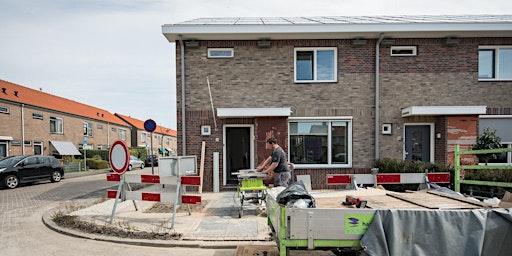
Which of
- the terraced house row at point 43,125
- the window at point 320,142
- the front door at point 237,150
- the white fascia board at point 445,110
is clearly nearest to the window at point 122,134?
the terraced house row at point 43,125

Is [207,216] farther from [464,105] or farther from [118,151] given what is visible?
[464,105]

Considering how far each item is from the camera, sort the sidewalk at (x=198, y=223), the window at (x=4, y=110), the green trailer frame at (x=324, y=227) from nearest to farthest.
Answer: the green trailer frame at (x=324, y=227)
the sidewalk at (x=198, y=223)
the window at (x=4, y=110)

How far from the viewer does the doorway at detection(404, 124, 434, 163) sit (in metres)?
10.2

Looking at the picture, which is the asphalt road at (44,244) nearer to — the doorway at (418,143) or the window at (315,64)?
the window at (315,64)

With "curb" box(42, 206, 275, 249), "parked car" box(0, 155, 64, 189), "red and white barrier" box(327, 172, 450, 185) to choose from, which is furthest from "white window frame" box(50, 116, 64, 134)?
"red and white barrier" box(327, 172, 450, 185)

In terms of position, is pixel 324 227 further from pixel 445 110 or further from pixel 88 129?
pixel 88 129

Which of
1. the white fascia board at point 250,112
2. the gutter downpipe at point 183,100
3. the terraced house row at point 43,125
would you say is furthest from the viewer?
the terraced house row at point 43,125

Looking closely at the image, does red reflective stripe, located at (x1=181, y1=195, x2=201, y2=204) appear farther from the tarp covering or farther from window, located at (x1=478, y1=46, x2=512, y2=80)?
the tarp covering

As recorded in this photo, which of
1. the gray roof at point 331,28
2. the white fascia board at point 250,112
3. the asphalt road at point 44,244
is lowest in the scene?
the asphalt road at point 44,244

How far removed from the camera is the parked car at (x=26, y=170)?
12.3 m

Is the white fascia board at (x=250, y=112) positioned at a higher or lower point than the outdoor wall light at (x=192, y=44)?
lower

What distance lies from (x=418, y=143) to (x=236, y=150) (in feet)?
21.4

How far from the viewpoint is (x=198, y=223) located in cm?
609

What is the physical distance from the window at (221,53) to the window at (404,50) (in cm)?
573
